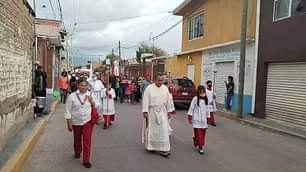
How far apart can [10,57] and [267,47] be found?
33.9 ft

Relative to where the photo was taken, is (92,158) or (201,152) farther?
(201,152)

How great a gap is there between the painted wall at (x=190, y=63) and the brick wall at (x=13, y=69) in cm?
1430

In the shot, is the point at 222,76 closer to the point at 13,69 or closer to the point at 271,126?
the point at 271,126

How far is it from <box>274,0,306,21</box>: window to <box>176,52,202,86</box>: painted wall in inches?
378

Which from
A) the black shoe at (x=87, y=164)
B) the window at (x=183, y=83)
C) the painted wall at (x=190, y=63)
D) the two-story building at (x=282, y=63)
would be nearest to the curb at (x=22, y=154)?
the black shoe at (x=87, y=164)

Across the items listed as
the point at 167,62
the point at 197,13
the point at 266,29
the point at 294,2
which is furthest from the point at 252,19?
the point at 167,62

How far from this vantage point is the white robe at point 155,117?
318 inches

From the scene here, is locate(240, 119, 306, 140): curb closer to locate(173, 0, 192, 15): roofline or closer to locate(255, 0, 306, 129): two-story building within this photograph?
locate(255, 0, 306, 129): two-story building

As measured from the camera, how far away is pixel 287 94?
45.1 ft

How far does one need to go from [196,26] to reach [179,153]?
18.4 m

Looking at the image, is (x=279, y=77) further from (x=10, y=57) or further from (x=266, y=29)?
(x=10, y=57)

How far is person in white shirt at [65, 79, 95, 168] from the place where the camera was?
6.98 m

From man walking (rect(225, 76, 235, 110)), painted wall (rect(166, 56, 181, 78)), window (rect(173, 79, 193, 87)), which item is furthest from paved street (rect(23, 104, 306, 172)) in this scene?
painted wall (rect(166, 56, 181, 78))

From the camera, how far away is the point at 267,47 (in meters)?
15.2
